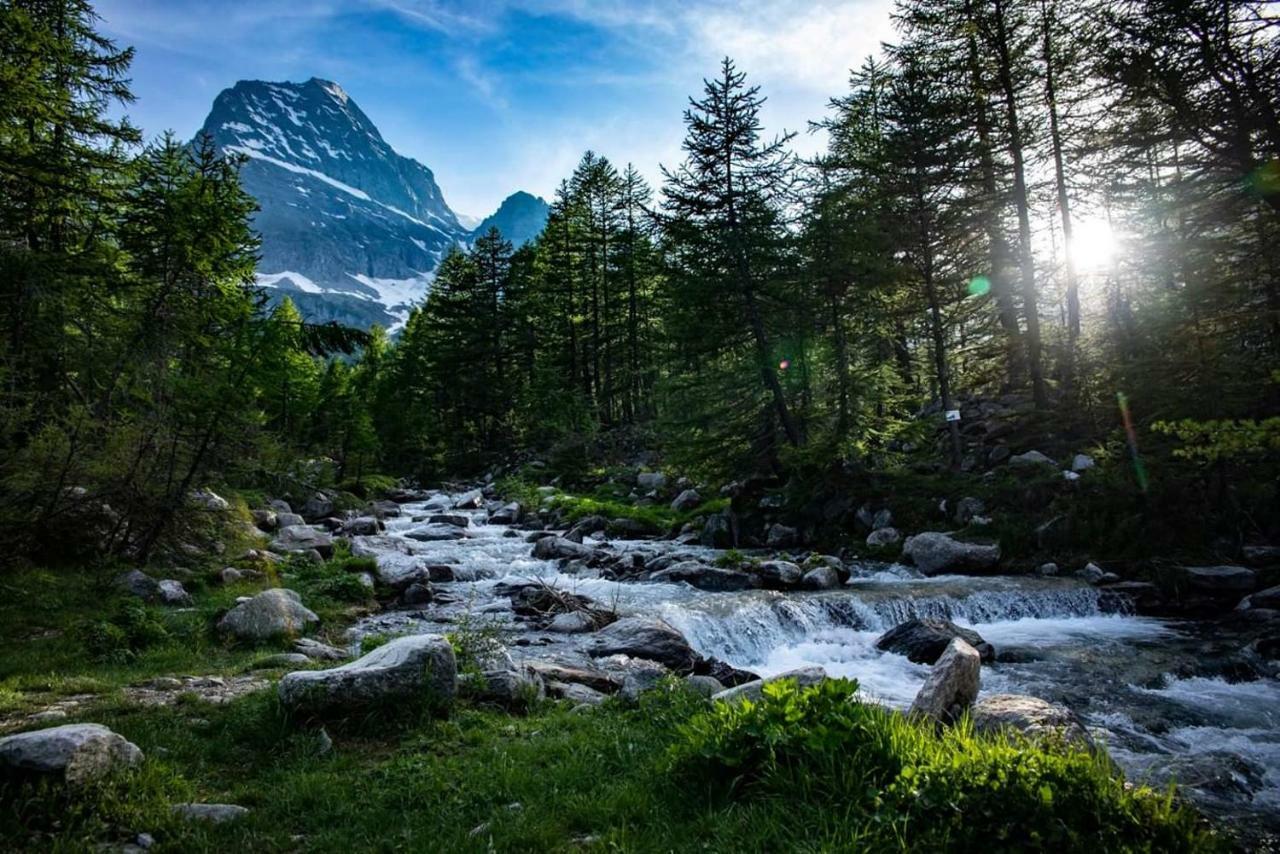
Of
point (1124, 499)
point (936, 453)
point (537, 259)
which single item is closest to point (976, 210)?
point (936, 453)

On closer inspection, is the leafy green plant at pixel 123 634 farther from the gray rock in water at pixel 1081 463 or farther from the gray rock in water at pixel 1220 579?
the gray rock in water at pixel 1081 463

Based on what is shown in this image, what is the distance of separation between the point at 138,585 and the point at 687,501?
1836cm

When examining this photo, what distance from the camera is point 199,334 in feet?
41.4

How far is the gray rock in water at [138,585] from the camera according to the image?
11.5 meters

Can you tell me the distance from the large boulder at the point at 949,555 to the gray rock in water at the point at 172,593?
53.7 feet

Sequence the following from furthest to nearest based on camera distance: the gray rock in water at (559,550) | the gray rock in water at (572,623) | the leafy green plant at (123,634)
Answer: the gray rock in water at (559,550) < the gray rock in water at (572,623) < the leafy green plant at (123,634)

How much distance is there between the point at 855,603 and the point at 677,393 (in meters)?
12.9

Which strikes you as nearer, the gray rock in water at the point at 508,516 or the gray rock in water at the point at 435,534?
the gray rock in water at the point at 435,534

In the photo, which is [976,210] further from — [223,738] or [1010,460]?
[223,738]

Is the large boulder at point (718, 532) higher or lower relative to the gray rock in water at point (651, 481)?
lower

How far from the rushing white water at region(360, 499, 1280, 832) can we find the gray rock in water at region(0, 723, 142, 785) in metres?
7.28

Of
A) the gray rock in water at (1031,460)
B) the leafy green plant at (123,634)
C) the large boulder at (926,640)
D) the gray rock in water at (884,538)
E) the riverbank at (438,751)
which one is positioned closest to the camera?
the riverbank at (438,751)

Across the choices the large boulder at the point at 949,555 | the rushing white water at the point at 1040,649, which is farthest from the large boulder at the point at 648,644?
the large boulder at the point at 949,555

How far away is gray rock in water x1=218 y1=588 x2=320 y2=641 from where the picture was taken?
33.6 ft
